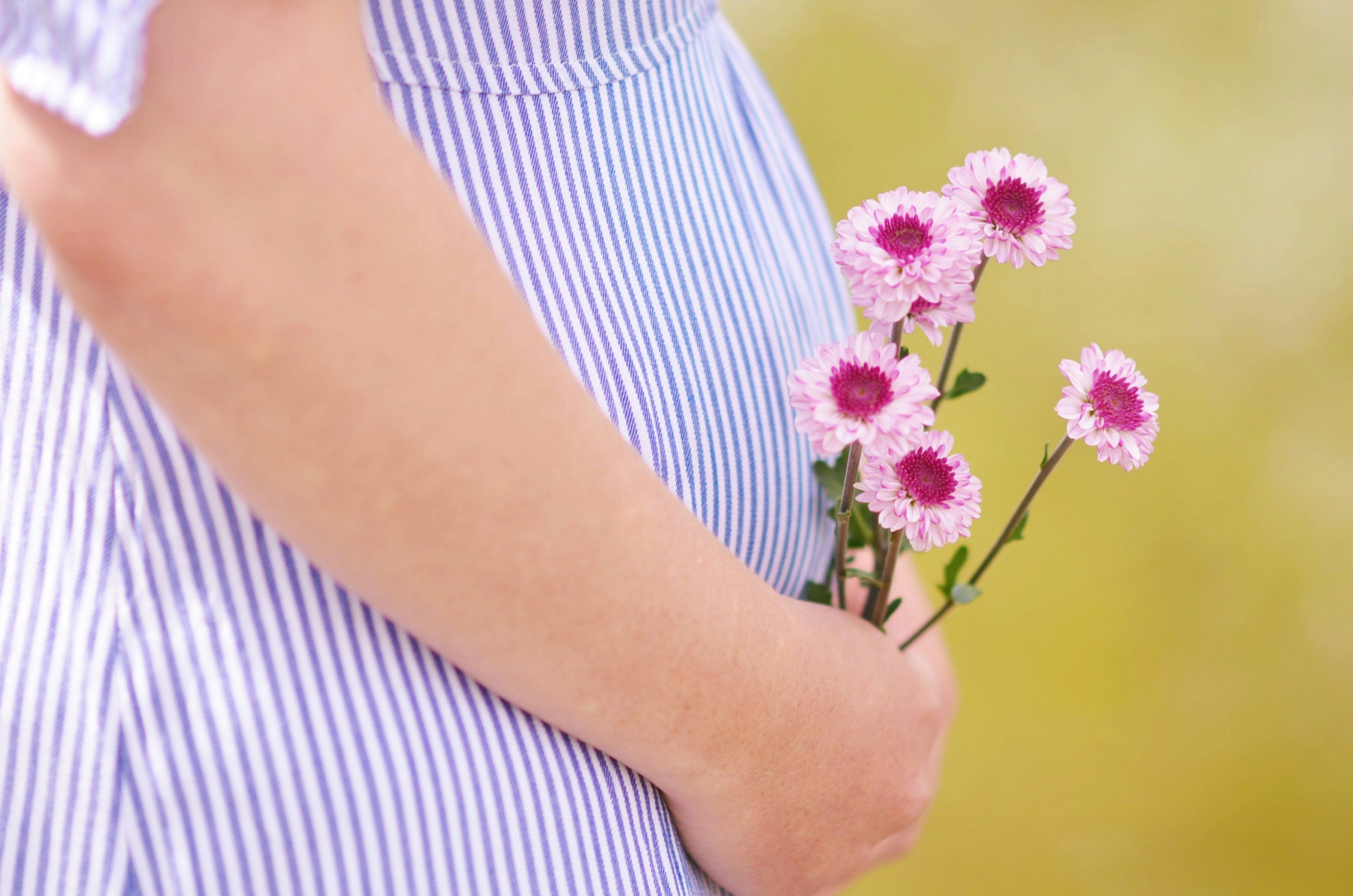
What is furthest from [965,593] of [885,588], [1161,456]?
[1161,456]

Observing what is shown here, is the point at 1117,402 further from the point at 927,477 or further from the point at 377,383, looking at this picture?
the point at 377,383

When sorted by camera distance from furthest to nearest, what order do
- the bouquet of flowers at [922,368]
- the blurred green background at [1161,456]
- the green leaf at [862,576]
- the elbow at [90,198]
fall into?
the blurred green background at [1161,456], the green leaf at [862,576], the bouquet of flowers at [922,368], the elbow at [90,198]

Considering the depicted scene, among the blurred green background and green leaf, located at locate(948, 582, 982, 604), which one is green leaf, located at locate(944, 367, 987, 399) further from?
the blurred green background

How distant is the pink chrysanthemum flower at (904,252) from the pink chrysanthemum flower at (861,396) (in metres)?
0.02

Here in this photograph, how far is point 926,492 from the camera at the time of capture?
16.8 inches

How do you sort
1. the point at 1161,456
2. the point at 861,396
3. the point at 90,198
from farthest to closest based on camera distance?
the point at 1161,456 → the point at 861,396 → the point at 90,198

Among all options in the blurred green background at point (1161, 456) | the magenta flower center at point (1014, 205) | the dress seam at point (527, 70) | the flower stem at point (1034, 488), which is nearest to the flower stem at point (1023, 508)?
the flower stem at point (1034, 488)

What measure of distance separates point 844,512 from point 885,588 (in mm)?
89

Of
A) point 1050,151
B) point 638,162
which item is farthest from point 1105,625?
point 638,162

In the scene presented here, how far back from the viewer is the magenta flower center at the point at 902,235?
15.6 inches

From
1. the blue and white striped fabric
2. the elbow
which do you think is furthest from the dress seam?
the elbow

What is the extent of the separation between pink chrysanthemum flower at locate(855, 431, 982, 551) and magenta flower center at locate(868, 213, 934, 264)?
0.09 m

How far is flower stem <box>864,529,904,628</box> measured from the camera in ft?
1.57

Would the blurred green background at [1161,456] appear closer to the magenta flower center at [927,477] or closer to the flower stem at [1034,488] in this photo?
the flower stem at [1034,488]
